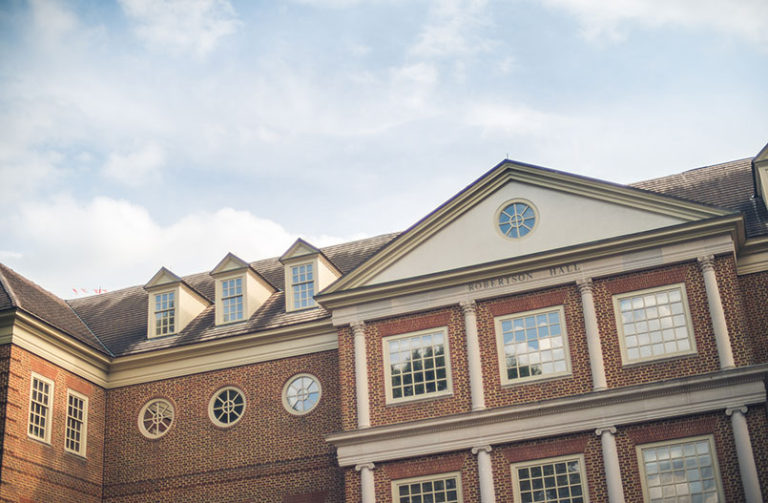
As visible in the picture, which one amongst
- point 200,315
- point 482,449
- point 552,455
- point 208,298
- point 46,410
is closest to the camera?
point 552,455

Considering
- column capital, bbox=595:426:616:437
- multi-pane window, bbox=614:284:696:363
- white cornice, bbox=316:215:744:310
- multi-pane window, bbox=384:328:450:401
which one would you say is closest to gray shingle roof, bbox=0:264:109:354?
white cornice, bbox=316:215:744:310

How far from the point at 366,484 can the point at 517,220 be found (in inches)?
326

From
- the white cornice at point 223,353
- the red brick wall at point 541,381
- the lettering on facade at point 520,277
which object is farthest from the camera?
the white cornice at point 223,353

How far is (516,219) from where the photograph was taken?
1059 inches

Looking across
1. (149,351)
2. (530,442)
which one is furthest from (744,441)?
(149,351)

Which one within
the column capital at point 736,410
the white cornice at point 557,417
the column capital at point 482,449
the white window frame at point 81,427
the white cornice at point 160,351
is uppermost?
the white cornice at point 160,351

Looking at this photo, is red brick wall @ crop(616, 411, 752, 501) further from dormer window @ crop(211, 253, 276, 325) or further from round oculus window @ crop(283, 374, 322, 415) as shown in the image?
dormer window @ crop(211, 253, 276, 325)

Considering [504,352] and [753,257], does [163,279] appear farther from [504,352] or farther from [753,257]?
[753,257]

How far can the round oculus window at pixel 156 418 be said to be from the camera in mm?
29906

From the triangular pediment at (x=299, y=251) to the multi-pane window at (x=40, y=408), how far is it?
8102mm

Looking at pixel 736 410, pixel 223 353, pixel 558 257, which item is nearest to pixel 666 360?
pixel 736 410

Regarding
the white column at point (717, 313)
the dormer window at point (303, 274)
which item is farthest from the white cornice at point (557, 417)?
the dormer window at point (303, 274)

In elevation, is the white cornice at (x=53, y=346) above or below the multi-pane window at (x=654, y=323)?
above

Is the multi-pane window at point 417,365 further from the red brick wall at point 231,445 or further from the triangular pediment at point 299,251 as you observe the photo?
the triangular pediment at point 299,251
